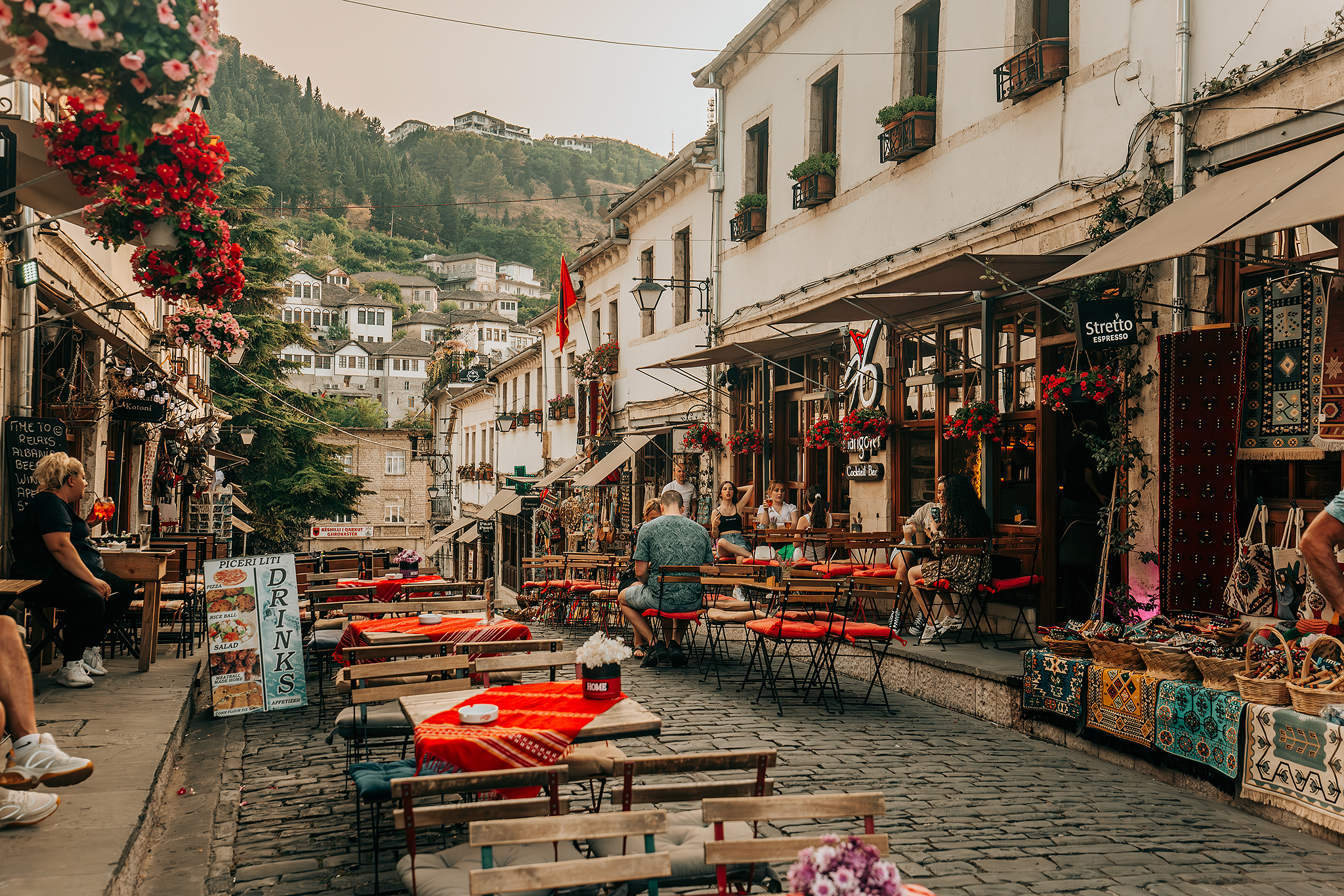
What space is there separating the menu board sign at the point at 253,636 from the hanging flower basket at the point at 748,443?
982 cm

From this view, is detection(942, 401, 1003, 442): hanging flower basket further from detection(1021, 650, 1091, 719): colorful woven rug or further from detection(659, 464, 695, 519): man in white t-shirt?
detection(659, 464, 695, 519): man in white t-shirt

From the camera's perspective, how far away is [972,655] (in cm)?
897

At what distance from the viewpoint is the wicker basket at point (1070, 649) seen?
725cm

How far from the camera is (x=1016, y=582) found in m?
9.58

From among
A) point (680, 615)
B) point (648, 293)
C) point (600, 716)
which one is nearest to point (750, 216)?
point (648, 293)

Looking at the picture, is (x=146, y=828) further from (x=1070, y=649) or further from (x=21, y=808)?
(x=1070, y=649)

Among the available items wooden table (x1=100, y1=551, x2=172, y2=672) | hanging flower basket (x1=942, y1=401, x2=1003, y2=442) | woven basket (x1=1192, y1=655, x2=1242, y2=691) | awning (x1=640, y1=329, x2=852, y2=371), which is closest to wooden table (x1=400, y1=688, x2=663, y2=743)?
woven basket (x1=1192, y1=655, x2=1242, y2=691)

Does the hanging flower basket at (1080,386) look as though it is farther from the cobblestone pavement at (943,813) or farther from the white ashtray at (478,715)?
the white ashtray at (478,715)

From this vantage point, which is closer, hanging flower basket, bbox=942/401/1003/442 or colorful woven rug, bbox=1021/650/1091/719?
colorful woven rug, bbox=1021/650/1091/719

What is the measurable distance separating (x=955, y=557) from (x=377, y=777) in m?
6.54

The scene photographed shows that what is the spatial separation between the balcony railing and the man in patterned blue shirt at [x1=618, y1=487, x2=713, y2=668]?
16.9 feet

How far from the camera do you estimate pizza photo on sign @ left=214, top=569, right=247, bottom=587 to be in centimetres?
799

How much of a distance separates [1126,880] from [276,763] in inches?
195

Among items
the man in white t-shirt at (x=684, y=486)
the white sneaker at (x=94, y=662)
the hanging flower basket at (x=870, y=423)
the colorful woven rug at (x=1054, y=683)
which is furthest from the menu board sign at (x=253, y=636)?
the man in white t-shirt at (x=684, y=486)
